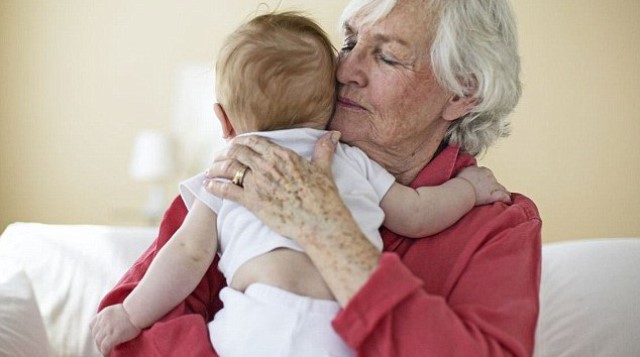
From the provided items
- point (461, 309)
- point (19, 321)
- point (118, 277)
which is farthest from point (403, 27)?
point (118, 277)

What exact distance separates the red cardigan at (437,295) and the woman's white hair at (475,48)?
0.43 feet

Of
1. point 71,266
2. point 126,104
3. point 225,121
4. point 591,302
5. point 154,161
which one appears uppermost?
point 225,121

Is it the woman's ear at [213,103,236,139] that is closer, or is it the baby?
the baby

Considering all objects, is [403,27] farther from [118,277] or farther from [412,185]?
[118,277]

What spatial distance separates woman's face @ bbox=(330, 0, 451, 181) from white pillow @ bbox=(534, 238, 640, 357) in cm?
106

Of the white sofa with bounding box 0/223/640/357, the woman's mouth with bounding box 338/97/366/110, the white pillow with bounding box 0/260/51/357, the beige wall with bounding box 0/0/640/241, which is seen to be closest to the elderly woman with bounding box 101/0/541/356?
the woman's mouth with bounding box 338/97/366/110

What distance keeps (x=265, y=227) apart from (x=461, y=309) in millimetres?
346

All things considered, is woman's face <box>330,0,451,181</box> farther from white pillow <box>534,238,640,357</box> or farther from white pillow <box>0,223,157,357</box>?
white pillow <box>0,223,157,357</box>

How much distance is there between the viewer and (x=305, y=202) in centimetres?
119

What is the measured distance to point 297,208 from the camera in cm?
119

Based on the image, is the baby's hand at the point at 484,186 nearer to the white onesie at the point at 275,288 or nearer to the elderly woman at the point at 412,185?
the elderly woman at the point at 412,185

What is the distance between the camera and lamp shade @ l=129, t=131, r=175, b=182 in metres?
4.66

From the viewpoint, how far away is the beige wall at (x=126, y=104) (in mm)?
4691

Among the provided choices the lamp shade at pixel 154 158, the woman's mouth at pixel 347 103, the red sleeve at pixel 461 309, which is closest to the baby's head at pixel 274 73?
the woman's mouth at pixel 347 103
